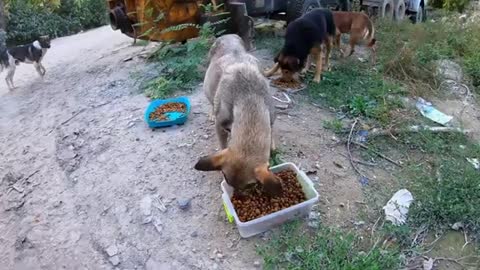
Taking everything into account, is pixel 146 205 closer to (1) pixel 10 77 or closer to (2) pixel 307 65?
(2) pixel 307 65

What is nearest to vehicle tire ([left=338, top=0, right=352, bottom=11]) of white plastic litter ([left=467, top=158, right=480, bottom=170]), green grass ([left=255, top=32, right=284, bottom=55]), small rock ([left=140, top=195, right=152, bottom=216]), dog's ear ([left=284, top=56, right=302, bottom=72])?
green grass ([left=255, top=32, right=284, bottom=55])

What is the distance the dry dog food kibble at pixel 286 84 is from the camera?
557 cm

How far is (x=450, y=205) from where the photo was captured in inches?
137

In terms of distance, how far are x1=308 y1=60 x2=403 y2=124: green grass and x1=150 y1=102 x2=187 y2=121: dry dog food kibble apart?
1.76 metres

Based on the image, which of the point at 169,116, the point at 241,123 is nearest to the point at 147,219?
the point at 241,123

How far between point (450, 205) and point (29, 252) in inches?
149

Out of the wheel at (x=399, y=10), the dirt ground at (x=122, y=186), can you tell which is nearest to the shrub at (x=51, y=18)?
the dirt ground at (x=122, y=186)

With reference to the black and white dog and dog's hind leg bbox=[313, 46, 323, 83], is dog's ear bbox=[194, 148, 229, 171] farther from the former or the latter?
the black and white dog

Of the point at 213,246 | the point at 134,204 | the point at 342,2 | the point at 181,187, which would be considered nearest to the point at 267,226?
the point at 213,246

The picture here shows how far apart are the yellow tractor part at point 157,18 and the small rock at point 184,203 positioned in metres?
3.02

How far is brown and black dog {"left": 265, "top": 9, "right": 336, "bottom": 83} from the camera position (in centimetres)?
535

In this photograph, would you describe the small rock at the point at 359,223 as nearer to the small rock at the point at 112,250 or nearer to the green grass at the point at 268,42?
the small rock at the point at 112,250

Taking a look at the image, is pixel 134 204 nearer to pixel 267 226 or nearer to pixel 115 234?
pixel 115 234

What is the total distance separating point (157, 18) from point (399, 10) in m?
6.90
